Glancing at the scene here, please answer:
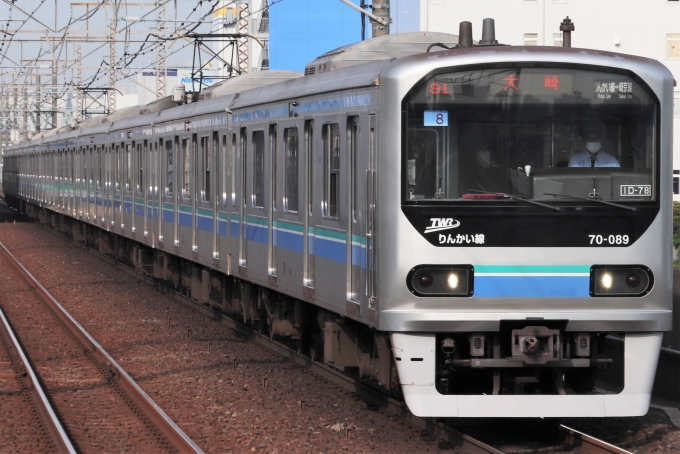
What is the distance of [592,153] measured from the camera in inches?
282

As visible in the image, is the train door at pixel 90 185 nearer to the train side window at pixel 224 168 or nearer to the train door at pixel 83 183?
the train door at pixel 83 183

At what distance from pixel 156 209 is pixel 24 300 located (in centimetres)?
241

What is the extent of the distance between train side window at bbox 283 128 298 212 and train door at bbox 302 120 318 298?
0.32 m

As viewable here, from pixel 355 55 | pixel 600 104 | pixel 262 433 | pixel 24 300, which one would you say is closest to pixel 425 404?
pixel 262 433

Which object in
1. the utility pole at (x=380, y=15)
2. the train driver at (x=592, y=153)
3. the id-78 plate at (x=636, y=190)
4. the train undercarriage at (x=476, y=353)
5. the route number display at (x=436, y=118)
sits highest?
the utility pole at (x=380, y=15)

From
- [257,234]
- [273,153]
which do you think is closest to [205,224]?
[257,234]

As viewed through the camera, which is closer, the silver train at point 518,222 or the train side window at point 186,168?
the silver train at point 518,222

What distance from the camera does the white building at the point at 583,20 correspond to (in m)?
47.4

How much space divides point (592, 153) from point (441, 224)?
1.06 metres

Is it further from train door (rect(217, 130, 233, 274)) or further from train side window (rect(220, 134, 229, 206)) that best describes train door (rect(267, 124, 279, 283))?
train side window (rect(220, 134, 229, 206))

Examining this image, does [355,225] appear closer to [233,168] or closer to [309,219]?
[309,219]

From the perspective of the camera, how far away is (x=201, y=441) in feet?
26.0

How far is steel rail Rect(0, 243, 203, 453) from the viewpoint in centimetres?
773

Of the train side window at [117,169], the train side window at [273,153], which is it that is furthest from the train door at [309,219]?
the train side window at [117,169]
